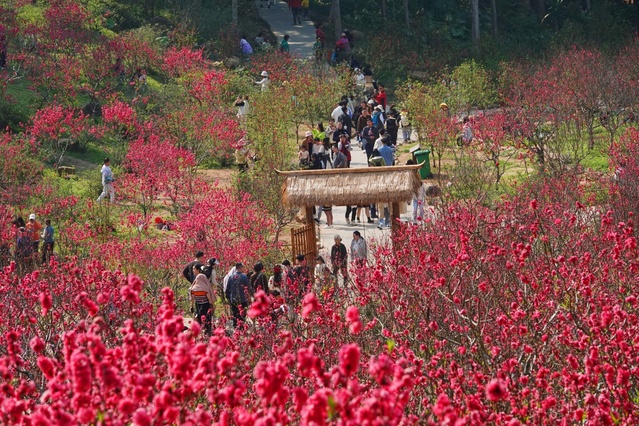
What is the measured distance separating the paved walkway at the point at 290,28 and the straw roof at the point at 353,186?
21.3 meters

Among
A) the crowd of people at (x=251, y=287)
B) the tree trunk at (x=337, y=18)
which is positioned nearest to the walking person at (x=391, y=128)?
the crowd of people at (x=251, y=287)

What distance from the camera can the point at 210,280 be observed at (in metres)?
15.8

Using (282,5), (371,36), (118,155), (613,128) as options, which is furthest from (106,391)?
(282,5)

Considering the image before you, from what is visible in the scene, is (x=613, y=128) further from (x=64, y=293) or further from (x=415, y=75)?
(x=64, y=293)

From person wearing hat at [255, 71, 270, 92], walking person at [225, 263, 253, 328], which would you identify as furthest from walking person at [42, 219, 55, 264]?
person wearing hat at [255, 71, 270, 92]

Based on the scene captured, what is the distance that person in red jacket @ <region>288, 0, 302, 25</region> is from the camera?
44.0 m

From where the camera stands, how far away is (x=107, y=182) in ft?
78.8

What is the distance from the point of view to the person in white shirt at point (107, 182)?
2383cm

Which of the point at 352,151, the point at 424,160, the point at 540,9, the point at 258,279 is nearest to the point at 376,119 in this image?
the point at 352,151

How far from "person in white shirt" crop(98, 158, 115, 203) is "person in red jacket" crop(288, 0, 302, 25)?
2131 centimetres

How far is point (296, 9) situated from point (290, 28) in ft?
2.50

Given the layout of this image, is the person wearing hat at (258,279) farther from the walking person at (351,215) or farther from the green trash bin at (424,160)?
the green trash bin at (424,160)

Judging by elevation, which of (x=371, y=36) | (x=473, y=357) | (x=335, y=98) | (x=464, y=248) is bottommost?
(x=473, y=357)

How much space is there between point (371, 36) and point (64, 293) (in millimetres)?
28487
